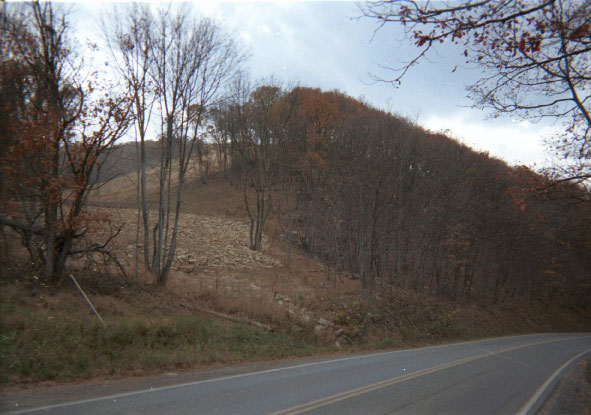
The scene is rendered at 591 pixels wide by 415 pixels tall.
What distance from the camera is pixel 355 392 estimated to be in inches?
277

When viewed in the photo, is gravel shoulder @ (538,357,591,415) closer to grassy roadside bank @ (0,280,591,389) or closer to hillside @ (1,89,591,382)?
hillside @ (1,89,591,382)

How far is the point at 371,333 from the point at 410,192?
36.3 feet

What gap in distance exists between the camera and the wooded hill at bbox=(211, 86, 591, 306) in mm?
21734

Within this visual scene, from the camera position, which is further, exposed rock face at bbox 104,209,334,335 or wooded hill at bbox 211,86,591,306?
wooded hill at bbox 211,86,591,306

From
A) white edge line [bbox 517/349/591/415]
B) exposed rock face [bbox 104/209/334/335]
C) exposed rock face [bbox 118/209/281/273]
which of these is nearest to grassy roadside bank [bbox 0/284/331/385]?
exposed rock face [bbox 104/209/334/335]

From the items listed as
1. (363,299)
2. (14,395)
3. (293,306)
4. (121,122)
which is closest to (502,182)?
(363,299)

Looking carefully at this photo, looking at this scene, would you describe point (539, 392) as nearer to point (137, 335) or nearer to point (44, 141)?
point (137, 335)

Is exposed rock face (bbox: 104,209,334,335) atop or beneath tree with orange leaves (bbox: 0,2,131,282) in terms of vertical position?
beneath

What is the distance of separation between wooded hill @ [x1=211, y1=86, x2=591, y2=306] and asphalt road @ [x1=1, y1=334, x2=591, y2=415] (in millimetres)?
10375

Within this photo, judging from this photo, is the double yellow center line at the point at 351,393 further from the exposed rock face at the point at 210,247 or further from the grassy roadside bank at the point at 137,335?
the exposed rock face at the point at 210,247

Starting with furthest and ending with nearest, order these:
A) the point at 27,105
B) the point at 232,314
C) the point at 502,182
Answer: the point at 502,182
the point at 232,314
the point at 27,105

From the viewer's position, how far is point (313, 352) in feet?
41.8

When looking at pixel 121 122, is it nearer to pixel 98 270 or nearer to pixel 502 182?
pixel 98 270

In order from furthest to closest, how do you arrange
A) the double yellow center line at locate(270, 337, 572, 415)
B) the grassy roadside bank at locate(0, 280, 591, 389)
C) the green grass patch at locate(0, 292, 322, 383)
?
the grassy roadside bank at locate(0, 280, 591, 389), the green grass patch at locate(0, 292, 322, 383), the double yellow center line at locate(270, 337, 572, 415)
